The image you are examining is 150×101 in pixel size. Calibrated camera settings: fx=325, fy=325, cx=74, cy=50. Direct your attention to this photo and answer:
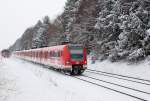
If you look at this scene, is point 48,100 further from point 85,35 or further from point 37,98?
point 85,35

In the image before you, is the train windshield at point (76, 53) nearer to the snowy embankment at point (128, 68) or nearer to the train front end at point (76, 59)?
the train front end at point (76, 59)

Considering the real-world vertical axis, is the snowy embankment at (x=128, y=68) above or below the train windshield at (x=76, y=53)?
below

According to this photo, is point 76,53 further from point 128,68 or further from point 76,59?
point 128,68

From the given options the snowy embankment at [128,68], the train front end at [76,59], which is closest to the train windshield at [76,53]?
the train front end at [76,59]

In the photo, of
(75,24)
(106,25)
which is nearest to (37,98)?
(106,25)

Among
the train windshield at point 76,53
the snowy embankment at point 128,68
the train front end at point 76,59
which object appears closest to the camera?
the snowy embankment at point 128,68

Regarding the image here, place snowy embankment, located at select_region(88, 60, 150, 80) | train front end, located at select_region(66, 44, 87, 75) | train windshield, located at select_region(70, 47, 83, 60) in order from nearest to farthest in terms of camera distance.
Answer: snowy embankment, located at select_region(88, 60, 150, 80) → train front end, located at select_region(66, 44, 87, 75) → train windshield, located at select_region(70, 47, 83, 60)

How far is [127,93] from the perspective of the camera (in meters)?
15.2

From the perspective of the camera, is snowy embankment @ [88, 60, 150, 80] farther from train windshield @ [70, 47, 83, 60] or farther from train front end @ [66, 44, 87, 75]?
train windshield @ [70, 47, 83, 60]

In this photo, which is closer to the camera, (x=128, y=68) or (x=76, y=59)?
(x=128, y=68)

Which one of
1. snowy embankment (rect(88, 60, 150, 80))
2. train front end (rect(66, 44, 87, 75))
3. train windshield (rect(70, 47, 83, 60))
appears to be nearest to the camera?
snowy embankment (rect(88, 60, 150, 80))

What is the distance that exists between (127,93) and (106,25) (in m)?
15.5

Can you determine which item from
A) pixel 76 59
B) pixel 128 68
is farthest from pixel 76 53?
pixel 128 68

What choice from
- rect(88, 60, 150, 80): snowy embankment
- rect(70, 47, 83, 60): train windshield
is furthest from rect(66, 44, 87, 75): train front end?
rect(88, 60, 150, 80): snowy embankment
